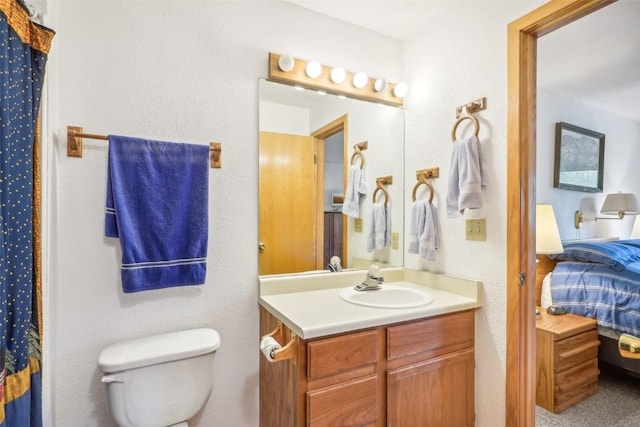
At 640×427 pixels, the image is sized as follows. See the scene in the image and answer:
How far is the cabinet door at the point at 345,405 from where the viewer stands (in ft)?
3.78

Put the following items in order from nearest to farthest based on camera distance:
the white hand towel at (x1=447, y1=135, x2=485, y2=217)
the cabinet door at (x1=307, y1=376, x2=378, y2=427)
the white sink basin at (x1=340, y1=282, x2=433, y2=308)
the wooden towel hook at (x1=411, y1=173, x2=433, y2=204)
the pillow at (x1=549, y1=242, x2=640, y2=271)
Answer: the cabinet door at (x1=307, y1=376, x2=378, y2=427) → the white hand towel at (x1=447, y1=135, x2=485, y2=217) → the white sink basin at (x1=340, y1=282, x2=433, y2=308) → the wooden towel hook at (x1=411, y1=173, x2=433, y2=204) → the pillow at (x1=549, y1=242, x2=640, y2=271)

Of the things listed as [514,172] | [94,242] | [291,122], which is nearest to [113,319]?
[94,242]

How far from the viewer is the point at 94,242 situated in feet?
4.36

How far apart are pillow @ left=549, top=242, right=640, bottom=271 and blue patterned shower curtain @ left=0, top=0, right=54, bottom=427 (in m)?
3.21

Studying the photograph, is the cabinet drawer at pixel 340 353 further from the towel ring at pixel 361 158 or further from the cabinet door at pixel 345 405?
the towel ring at pixel 361 158

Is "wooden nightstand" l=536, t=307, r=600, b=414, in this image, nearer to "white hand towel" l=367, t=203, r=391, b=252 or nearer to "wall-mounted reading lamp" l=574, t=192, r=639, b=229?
"white hand towel" l=367, t=203, r=391, b=252

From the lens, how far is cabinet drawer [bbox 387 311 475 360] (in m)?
1.32

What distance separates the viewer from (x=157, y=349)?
1.24m

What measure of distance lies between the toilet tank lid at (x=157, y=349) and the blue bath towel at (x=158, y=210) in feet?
0.71

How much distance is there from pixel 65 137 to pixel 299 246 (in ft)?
3.79

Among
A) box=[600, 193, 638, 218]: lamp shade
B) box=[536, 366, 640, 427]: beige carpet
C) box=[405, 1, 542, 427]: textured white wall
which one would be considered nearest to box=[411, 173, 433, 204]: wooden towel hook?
box=[405, 1, 542, 427]: textured white wall

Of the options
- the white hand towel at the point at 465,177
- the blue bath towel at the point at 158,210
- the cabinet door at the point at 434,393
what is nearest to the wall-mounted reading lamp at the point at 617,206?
the white hand towel at the point at 465,177

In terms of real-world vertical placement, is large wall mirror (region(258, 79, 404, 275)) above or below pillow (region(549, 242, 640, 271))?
above

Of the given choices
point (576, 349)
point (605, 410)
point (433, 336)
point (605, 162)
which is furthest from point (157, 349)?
point (605, 162)
